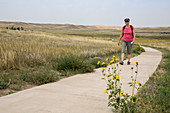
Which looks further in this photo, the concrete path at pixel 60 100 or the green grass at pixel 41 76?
the green grass at pixel 41 76

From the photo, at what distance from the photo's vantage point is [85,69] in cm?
744

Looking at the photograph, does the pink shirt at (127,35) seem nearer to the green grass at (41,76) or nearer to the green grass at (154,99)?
the green grass at (41,76)

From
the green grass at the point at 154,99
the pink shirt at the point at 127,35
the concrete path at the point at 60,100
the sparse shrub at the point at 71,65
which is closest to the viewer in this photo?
the concrete path at the point at 60,100

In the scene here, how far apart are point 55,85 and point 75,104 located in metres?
1.59

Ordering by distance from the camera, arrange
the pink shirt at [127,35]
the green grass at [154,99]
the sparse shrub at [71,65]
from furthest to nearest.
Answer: the pink shirt at [127,35] < the sparse shrub at [71,65] < the green grass at [154,99]

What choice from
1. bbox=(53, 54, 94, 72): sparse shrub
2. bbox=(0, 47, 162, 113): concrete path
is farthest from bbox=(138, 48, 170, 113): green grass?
bbox=(53, 54, 94, 72): sparse shrub

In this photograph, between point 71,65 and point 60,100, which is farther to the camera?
point 71,65

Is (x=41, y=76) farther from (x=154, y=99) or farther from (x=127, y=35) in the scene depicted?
(x=127, y=35)

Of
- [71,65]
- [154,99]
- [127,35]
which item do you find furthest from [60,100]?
[127,35]

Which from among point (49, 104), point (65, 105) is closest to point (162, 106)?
point (65, 105)

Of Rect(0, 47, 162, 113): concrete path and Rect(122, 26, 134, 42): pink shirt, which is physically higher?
Rect(122, 26, 134, 42): pink shirt

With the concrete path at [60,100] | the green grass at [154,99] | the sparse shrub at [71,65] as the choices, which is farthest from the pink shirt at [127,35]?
the concrete path at [60,100]

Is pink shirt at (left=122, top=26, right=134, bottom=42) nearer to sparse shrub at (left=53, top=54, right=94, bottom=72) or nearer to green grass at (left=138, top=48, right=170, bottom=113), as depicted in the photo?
sparse shrub at (left=53, top=54, right=94, bottom=72)

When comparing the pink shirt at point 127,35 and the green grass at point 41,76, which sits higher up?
the pink shirt at point 127,35
